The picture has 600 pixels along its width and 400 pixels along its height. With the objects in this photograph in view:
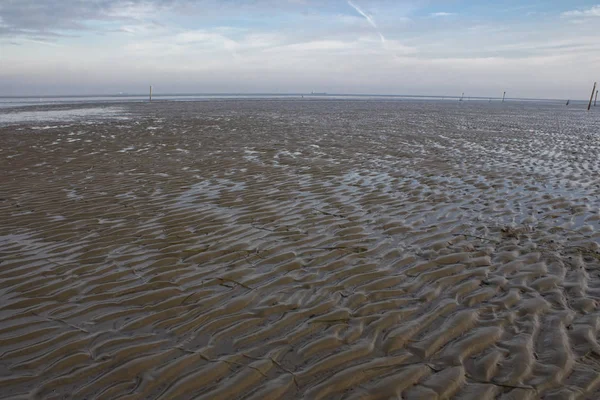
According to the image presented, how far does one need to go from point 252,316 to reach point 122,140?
45.4 feet

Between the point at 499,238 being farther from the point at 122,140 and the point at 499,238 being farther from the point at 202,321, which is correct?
the point at 122,140

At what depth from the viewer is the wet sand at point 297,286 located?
3.01 m

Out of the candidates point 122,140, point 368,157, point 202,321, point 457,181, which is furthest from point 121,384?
point 122,140

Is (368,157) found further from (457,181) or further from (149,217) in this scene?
(149,217)

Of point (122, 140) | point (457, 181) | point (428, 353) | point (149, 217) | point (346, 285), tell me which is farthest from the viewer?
point (122, 140)

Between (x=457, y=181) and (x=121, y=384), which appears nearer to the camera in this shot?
(x=121, y=384)

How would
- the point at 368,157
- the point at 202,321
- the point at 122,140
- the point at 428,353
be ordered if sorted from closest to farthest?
the point at 428,353 → the point at 202,321 → the point at 368,157 → the point at 122,140

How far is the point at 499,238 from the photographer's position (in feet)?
19.1

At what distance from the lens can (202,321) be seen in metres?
3.73

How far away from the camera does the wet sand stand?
3.01 metres

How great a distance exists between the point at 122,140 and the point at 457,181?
40.2 feet

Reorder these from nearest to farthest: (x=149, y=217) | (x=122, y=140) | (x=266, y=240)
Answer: (x=266, y=240)
(x=149, y=217)
(x=122, y=140)

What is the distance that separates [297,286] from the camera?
4.42m

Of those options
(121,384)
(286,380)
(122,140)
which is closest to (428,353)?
(286,380)
